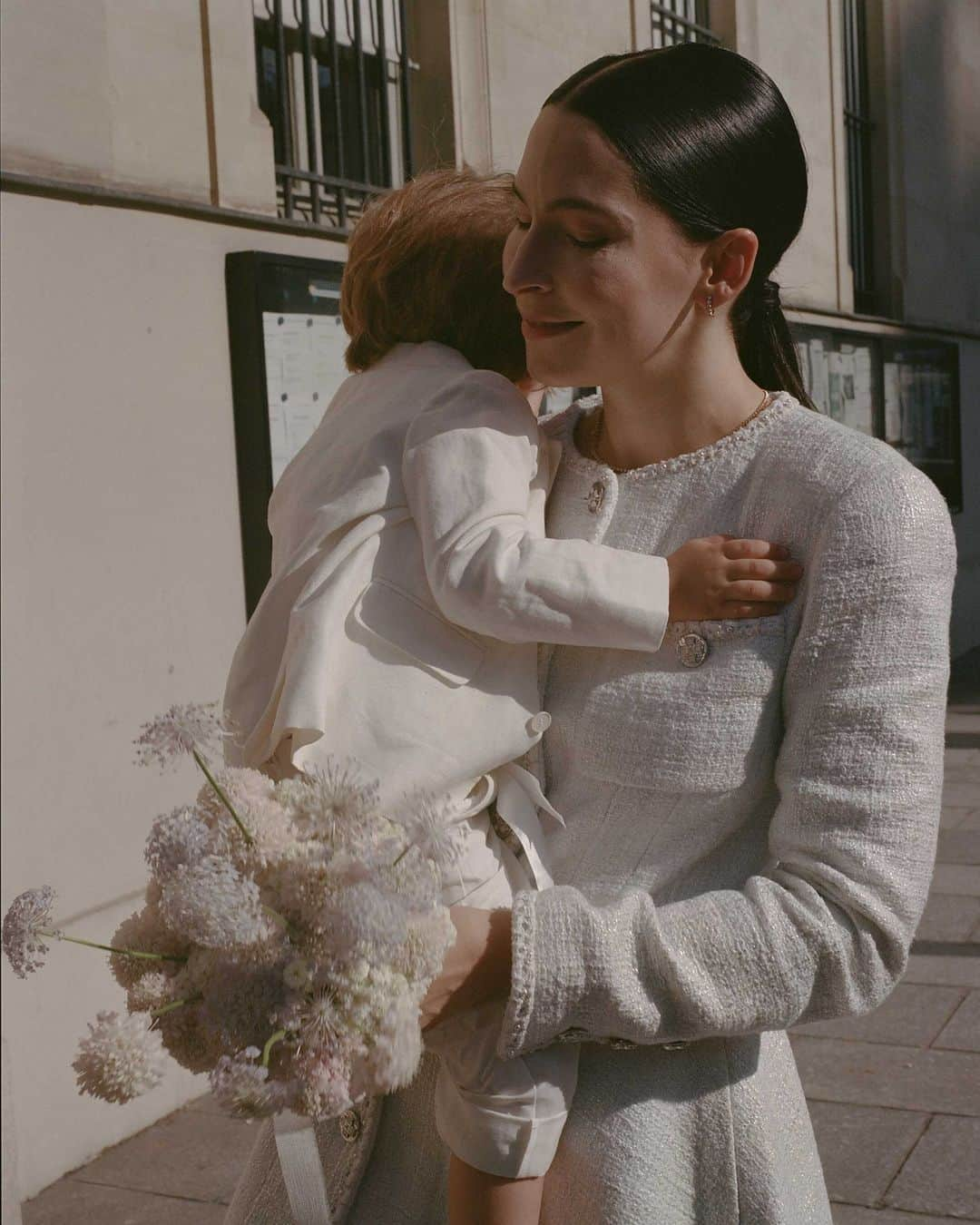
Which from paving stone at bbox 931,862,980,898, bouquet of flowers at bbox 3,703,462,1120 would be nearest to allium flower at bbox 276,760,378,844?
bouquet of flowers at bbox 3,703,462,1120

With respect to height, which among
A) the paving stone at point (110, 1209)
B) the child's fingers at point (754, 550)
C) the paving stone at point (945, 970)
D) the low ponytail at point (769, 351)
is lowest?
the paving stone at point (110, 1209)

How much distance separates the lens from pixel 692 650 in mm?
1724

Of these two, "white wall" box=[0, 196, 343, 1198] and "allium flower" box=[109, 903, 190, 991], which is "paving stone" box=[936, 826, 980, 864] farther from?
"allium flower" box=[109, 903, 190, 991]

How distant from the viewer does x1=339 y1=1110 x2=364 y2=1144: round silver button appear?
1804mm

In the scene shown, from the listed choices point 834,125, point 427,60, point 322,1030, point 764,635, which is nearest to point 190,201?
point 427,60

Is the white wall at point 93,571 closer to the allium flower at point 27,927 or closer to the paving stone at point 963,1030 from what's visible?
the paving stone at point 963,1030

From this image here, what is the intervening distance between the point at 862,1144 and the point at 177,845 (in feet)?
12.1

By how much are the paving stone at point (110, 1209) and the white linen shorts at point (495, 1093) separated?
2.90m

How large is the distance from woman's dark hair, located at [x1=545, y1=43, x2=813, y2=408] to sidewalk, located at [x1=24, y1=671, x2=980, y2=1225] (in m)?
3.01

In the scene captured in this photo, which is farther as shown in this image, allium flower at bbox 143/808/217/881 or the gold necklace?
the gold necklace

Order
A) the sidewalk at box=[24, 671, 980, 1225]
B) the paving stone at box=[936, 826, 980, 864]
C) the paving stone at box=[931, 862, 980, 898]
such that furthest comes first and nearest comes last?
the paving stone at box=[936, 826, 980, 864] → the paving stone at box=[931, 862, 980, 898] → the sidewalk at box=[24, 671, 980, 1225]

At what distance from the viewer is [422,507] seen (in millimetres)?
1866

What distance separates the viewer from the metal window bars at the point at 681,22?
9.85m

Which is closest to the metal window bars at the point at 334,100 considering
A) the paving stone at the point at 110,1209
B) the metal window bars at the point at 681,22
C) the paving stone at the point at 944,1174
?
the metal window bars at the point at 681,22
